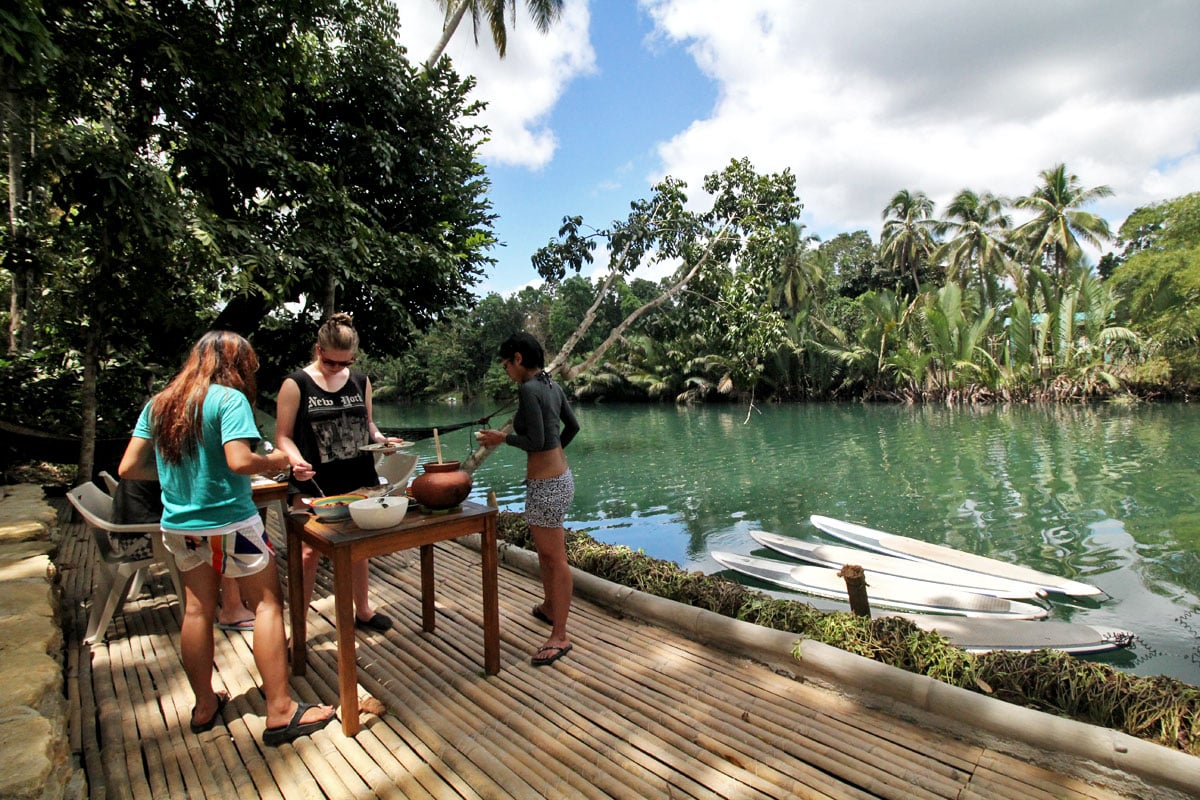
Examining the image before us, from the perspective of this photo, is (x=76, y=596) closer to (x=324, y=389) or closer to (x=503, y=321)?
(x=324, y=389)

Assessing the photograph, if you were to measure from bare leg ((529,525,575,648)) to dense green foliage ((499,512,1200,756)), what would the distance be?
2.48ft

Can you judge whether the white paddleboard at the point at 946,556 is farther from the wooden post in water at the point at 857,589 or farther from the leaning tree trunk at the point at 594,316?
the leaning tree trunk at the point at 594,316

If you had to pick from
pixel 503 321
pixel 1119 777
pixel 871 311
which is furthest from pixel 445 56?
pixel 503 321

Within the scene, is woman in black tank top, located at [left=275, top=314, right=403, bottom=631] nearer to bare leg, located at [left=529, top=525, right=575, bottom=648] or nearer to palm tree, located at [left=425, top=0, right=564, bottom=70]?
bare leg, located at [left=529, top=525, right=575, bottom=648]

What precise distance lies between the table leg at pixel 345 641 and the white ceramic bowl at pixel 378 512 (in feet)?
0.41

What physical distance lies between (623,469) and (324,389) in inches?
456

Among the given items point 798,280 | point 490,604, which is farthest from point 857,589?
point 798,280

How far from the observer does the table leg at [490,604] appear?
8.51 feet

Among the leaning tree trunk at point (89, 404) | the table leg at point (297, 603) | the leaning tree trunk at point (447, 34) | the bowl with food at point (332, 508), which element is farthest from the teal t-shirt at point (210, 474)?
the leaning tree trunk at point (447, 34)

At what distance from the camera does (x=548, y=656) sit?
270 cm

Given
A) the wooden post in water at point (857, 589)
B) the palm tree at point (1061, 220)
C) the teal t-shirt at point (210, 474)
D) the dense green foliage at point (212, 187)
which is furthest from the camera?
the palm tree at point (1061, 220)

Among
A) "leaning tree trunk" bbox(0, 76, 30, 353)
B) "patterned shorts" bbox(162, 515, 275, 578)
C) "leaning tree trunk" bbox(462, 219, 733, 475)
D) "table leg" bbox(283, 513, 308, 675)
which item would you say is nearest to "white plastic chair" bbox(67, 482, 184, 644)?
"table leg" bbox(283, 513, 308, 675)

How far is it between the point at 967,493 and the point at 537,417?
33.1ft

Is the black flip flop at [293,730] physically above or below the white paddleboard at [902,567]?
above
